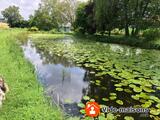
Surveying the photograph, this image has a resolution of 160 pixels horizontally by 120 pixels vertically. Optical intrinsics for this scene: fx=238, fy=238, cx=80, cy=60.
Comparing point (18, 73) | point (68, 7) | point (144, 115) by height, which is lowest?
point (144, 115)

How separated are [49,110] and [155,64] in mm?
8339

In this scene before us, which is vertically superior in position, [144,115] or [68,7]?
[68,7]

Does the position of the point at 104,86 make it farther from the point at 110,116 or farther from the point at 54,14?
the point at 54,14

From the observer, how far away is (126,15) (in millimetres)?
27234

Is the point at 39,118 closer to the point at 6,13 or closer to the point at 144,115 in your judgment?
the point at 144,115

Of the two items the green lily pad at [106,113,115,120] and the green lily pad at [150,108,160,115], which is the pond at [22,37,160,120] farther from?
the green lily pad at [106,113,115,120]

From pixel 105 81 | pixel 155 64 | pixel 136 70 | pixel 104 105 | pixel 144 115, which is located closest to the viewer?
pixel 144 115

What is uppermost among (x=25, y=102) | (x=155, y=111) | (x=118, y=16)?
(x=118, y=16)

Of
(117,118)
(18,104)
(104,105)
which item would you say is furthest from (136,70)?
(18,104)

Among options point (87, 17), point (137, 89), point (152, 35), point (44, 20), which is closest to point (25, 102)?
A: point (137, 89)

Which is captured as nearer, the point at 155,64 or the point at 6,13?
the point at 155,64

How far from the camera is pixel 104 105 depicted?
233 inches

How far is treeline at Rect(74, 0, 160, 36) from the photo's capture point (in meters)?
25.2

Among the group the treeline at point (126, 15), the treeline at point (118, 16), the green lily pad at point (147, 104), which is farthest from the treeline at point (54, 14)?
the green lily pad at point (147, 104)
